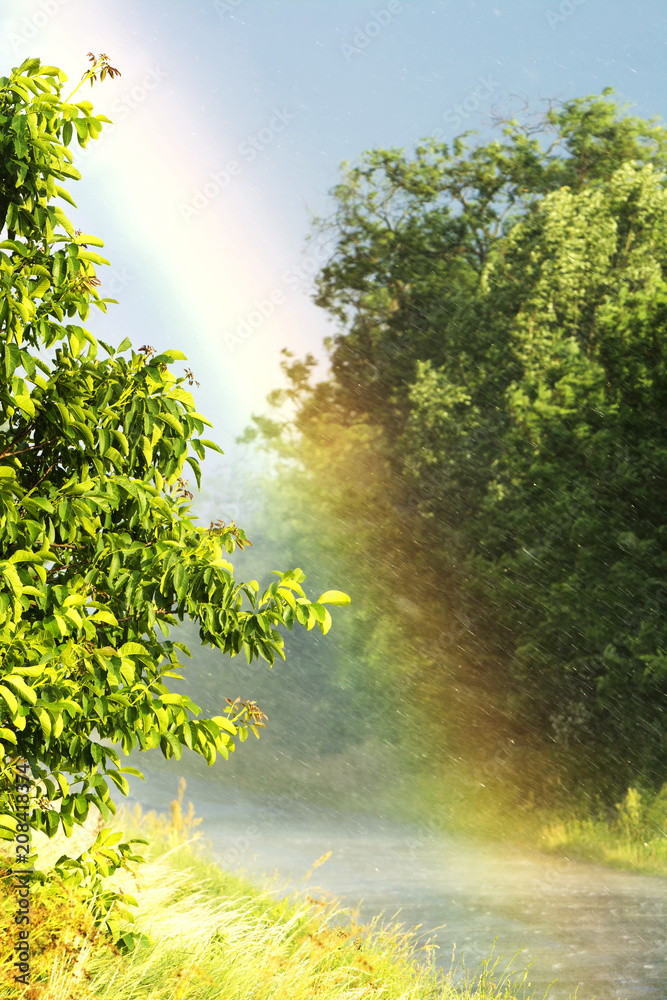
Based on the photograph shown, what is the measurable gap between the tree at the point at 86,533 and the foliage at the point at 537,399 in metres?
11.7

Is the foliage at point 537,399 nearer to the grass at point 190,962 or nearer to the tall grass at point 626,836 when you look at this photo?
the tall grass at point 626,836

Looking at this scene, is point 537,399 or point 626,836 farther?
point 537,399

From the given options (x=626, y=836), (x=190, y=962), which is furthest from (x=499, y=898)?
(x=190, y=962)

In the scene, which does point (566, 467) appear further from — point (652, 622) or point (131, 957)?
point (131, 957)

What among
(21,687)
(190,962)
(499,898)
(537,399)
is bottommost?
(190,962)

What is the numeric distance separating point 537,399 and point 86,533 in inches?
600

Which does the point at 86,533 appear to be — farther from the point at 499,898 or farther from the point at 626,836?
the point at 626,836

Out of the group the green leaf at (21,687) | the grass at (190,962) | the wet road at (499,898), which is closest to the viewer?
the green leaf at (21,687)

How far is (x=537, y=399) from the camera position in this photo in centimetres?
1841

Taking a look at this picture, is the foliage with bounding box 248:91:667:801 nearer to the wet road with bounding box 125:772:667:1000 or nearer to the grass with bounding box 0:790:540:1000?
the wet road with bounding box 125:772:667:1000

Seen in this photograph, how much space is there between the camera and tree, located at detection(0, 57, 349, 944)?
3.87m

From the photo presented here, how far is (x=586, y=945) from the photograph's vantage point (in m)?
9.20

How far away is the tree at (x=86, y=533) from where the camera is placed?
3.87 meters

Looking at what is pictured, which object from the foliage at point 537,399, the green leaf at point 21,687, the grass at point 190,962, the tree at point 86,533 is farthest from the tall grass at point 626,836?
the green leaf at point 21,687
